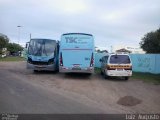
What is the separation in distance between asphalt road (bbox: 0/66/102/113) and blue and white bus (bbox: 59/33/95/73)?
701 cm

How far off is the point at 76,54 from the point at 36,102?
447 inches

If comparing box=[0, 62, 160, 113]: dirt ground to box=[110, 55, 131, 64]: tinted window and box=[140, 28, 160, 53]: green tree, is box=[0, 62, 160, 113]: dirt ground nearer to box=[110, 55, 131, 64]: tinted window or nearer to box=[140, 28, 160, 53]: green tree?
box=[110, 55, 131, 64]: tinted window

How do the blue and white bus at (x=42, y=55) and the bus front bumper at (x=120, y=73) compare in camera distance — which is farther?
the blue and white bus at (x=42, y=55)

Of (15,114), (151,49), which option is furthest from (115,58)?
(151,49)

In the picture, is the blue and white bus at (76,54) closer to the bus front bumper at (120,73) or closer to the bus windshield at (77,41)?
the bus windshield at (77,41)

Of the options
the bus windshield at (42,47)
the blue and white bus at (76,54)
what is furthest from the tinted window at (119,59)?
the bus windshield at (42,47)

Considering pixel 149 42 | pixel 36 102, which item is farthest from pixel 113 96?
pixel 149 42

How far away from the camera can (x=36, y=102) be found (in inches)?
589

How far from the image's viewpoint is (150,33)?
2805 inches

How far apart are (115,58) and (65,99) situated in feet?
35.8

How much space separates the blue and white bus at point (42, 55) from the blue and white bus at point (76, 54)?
3.94m

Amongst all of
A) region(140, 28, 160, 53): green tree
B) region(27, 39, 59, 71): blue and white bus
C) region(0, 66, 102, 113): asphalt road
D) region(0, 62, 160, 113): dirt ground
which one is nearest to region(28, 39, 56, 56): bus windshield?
region(27, 39, 59, 71): blue and white bus

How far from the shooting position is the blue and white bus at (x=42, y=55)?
2989 centimetres

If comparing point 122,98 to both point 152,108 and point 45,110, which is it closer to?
point 152,108
